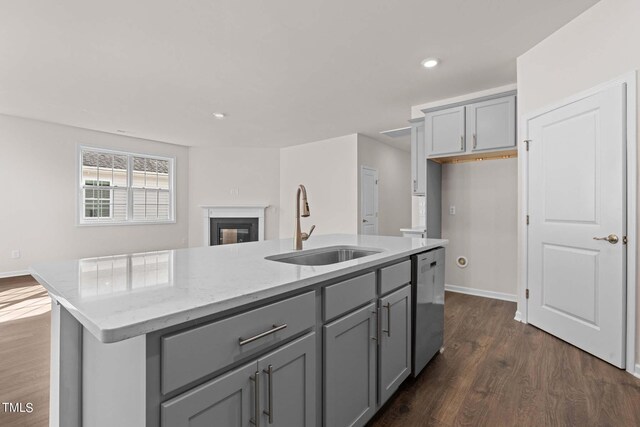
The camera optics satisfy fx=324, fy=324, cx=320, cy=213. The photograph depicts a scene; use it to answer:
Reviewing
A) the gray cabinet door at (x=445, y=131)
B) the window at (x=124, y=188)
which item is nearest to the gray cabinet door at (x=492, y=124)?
the gray cabinet door at (x=445, y=131)

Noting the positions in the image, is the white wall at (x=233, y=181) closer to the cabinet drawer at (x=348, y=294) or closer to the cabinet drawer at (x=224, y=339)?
the cabinet drawer at (x=348, y=294)

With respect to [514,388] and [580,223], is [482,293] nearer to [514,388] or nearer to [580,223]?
[580,223]

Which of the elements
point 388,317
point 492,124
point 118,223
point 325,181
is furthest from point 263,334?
point 118,223

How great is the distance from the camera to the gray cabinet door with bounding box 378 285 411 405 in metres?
1.65

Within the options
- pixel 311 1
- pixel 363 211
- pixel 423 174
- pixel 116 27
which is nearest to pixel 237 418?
pixel 311 1

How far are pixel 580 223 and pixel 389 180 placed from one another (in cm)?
464

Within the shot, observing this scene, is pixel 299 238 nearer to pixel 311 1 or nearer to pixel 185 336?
pixel 185 336

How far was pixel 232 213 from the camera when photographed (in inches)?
289

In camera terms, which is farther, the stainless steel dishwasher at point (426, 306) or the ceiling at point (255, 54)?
the ceiling at point (255, 54)

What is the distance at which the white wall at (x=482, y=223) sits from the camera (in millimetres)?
3965

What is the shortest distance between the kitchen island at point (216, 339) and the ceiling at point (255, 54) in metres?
1.97

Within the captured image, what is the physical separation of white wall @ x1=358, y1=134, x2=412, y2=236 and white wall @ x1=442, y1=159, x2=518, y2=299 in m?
2.06

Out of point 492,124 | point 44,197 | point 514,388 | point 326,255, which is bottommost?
point 514,388

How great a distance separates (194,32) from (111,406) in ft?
9.18
